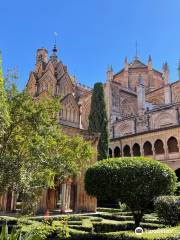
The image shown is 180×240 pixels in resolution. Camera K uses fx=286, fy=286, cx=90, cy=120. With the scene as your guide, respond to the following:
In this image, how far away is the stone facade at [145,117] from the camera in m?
26.5

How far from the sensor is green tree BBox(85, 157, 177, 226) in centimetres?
997

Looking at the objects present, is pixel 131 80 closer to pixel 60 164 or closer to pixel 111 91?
pixel 111 91

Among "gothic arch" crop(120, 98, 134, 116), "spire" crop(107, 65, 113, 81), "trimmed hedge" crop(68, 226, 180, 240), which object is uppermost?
"spire" crop(107, 65, 113, 81)

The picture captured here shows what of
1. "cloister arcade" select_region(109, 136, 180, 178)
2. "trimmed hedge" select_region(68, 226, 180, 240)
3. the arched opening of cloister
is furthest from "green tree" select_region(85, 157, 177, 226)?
the arched opening of cloister

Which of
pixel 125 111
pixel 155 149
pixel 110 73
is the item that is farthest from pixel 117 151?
pixel 110 73

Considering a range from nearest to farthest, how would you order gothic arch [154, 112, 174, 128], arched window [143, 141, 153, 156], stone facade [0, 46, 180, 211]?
stone facade [0, 46, 180, 211] < gothic arch [154, 112, 174, 128] < arched window [143, 141, 153, 156]

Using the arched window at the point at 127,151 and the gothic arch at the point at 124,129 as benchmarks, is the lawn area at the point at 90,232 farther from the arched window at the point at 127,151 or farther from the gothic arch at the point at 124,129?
the gothic arch at the point at 124,129

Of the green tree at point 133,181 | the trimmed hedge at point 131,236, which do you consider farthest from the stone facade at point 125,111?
the trimmed hedge at point 131,236

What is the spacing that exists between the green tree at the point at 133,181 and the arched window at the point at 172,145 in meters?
15.9

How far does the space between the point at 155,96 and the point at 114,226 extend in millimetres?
28593

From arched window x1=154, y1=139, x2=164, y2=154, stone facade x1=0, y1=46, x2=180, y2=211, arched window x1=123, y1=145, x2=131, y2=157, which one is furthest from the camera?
arched window x1=123, y1=145, x2=131, y2=157

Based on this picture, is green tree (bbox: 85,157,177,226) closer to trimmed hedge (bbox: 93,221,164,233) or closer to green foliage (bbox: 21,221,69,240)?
trimmed hedge (bbox: 93,221,164,233)

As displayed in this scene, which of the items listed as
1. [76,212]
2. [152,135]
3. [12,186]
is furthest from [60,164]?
[152,135]

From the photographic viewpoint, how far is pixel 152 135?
27734mm
